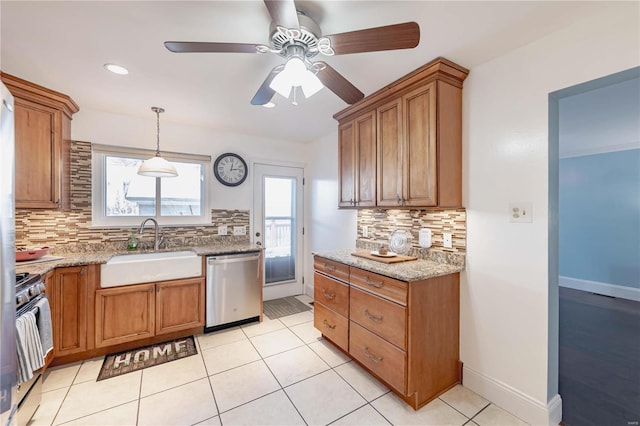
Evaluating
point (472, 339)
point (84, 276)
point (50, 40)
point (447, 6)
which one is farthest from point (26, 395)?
point (447, 6)

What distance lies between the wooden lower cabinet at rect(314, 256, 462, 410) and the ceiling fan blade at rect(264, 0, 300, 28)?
1618 millimetres

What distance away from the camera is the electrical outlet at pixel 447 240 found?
216 centimetres

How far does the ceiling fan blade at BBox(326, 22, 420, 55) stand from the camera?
1207mm

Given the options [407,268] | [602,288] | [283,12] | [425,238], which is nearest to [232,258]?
[407,268]

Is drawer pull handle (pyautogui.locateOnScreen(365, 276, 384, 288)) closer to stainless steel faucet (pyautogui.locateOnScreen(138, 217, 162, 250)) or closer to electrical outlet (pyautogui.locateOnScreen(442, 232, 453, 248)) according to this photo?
electrical outlet (pyautogui.locateOnScreen(442, 232, 453, 248))

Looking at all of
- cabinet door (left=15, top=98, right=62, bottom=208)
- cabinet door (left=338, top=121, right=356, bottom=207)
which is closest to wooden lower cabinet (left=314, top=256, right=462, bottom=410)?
cabinet door (left=338, top=121, right=356, bottom=207)

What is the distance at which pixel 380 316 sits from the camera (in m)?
1.98

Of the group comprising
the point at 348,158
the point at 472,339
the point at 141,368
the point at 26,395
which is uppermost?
the point at 348,158

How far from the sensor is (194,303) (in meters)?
2.82

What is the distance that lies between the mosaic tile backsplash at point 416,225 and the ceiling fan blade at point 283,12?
1739 mm

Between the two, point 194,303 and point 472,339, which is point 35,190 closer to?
point 194,303

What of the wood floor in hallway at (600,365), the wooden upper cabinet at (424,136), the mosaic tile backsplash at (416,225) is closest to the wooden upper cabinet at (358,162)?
the wooden upper cabinet at (424,136)

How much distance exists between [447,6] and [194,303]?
3.19m

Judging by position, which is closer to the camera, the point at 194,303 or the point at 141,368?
the point at 141,368
